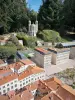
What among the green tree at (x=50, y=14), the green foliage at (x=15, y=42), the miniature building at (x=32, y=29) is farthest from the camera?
the green tree at (x=50, y=14)

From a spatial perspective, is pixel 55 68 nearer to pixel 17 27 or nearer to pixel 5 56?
pixel 5 56

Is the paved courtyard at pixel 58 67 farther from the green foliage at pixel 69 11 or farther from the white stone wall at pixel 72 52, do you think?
the green foliage at pixel 69 11

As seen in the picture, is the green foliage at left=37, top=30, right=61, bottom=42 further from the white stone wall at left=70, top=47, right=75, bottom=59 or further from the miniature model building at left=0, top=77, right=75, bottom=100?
the miniature model building at left=0, top=77, right=75, bottom=100

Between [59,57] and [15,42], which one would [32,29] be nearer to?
[15,42]

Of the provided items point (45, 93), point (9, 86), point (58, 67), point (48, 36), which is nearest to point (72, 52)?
point (58, 67)

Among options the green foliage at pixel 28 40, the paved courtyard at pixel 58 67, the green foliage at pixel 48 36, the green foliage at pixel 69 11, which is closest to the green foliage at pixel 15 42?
the green foliage at pixel 28 40

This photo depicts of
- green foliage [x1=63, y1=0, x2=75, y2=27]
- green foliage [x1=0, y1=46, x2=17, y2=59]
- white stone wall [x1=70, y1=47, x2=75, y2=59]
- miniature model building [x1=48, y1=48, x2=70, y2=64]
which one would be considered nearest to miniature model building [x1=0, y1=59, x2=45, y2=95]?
green foliage [x1=0, y1=46, x2=17, y2=59]

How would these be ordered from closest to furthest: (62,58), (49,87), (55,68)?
(49,87)
(55,68)
(62,58)

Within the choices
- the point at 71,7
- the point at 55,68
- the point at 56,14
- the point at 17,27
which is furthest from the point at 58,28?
the point at 55,68
